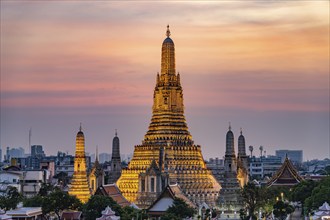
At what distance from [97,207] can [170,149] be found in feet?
77.5

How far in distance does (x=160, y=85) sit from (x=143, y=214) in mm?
25385

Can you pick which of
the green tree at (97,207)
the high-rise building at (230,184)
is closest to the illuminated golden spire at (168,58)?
the high-rise building at (230,184)

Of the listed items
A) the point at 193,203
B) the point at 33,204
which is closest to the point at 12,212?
the point at 33,204

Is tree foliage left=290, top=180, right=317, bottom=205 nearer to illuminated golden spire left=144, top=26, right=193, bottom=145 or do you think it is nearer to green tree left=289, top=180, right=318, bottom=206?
green tree left=289, top=180, right=318, bottom=206

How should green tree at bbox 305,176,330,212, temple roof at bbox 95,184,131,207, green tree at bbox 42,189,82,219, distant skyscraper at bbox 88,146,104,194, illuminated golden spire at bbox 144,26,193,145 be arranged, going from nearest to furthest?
1. green tree at bbox 305,176,330,212
2. green tree at bbox 42,189,82,219
3. temple roof at bbox 95,184,131,207
4. illuminated golden spire at bbox 144,26,193,145
5. distant skyscraper at bbox 88,146,104,194

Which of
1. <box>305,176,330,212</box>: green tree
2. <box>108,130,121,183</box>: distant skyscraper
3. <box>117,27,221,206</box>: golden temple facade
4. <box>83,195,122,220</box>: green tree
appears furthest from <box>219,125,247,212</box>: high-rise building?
<box>83,195,122,220</box>: green tree

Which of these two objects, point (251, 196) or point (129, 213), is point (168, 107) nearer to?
point (251, 196)

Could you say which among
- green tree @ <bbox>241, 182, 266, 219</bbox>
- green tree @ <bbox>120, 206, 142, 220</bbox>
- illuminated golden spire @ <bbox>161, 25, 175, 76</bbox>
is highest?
illuminated golden spire @ <bbox>161, 25, 175, 76</bbox>

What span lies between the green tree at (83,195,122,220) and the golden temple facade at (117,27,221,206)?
1939 cm

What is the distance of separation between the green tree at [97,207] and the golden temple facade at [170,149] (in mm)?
19393

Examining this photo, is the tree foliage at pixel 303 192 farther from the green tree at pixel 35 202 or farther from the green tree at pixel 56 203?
the green tree at pixel 35 202

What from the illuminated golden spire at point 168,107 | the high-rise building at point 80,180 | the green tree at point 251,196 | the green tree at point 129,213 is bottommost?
the green tree at point 129,213

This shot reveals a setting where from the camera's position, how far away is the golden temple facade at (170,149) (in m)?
97.7

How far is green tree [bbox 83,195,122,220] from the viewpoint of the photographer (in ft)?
250
